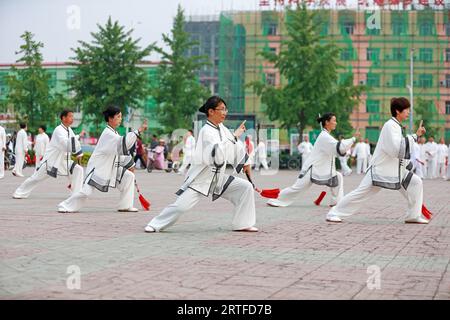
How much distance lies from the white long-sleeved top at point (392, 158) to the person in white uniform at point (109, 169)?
356 centimetres

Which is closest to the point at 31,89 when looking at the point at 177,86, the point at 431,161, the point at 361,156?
the point at 177,86

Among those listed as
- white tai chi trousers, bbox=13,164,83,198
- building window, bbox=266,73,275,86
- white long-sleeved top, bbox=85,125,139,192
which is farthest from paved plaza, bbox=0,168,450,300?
building window, bbox=266,73,275,86

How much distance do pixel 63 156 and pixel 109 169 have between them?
8.13ft

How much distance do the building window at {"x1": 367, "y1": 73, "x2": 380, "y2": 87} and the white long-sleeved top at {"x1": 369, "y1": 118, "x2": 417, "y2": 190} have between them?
5165 cm

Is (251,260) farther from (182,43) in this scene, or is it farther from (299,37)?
(182,43)

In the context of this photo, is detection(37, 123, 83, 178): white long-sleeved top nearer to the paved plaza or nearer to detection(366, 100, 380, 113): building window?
the paved plaza

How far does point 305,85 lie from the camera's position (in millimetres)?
38719

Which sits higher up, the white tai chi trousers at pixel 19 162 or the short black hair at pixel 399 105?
the short black hair at pixel 399 105

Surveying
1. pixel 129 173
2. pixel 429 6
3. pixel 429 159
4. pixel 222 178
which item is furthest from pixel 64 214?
pixel 429 6

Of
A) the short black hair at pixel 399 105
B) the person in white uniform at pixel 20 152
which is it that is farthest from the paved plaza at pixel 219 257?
the person in white uniform at pixel 20 152

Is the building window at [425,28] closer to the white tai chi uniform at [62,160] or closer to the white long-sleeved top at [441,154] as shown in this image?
the white long-sleeved top at [441,154]

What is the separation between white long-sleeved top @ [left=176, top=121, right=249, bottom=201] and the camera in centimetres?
868

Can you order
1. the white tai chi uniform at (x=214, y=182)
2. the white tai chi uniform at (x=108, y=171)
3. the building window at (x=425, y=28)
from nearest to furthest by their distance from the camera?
1. the white tai chi uniform at (x=214, y=182)
2. the white tai chi uniform at (x=108, y=171)
3. the building window at (x=425, y=28)

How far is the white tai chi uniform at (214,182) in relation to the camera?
8680mm
